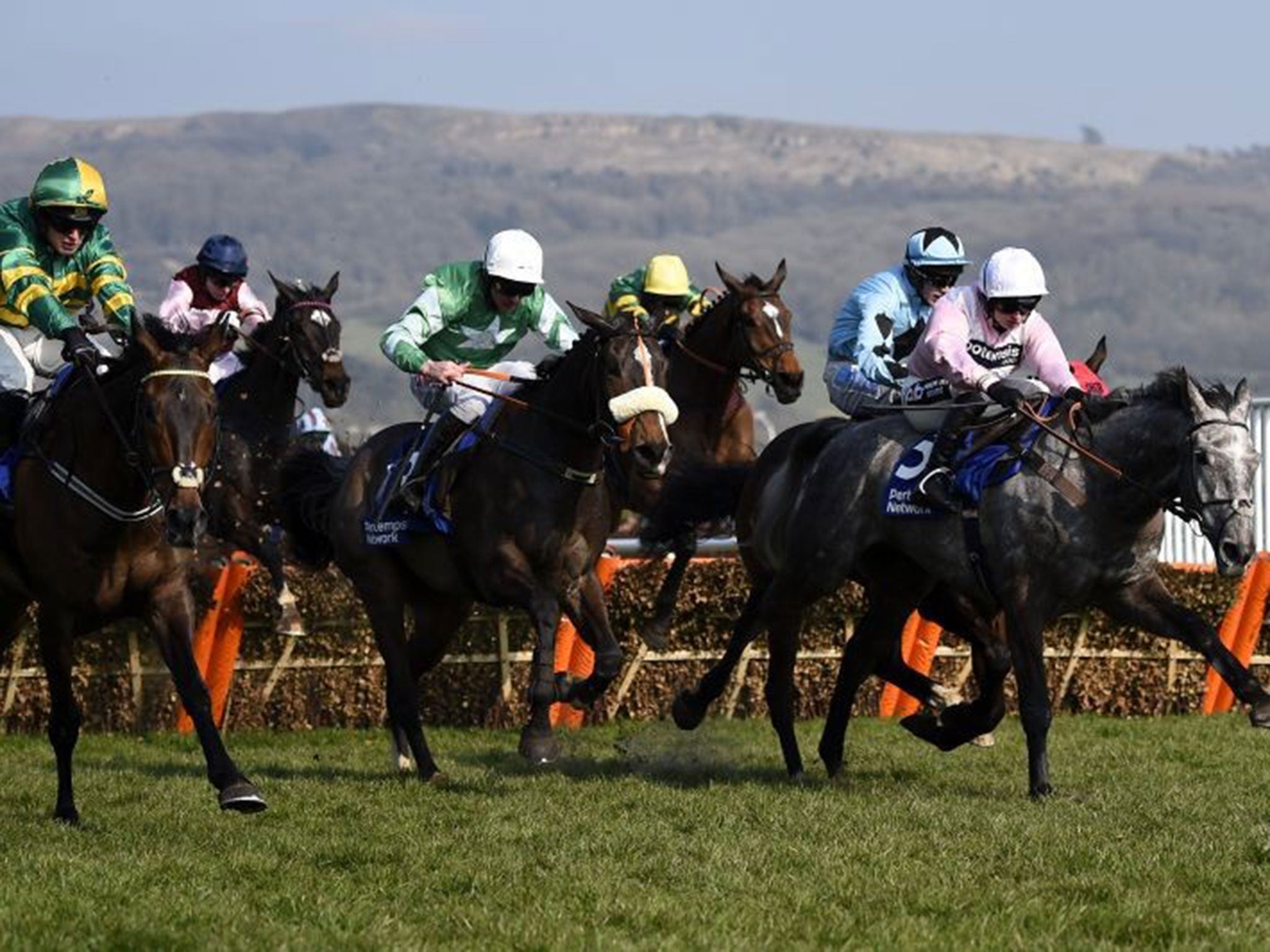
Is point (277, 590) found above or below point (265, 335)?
below

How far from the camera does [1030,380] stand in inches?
414

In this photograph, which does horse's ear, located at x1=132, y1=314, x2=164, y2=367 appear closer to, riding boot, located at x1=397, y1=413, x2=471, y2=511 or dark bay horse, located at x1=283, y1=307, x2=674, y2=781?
dark bay horse, located at x1=283, y1=307, x2=674, y2=781

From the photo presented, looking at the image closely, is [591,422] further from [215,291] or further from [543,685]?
[215,291]

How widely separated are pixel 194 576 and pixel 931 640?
4159 millimetres

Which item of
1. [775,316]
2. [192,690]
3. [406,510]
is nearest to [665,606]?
[775,316]

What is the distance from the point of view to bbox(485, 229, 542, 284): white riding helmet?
11883mm

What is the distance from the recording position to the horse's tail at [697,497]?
1246 centimetres

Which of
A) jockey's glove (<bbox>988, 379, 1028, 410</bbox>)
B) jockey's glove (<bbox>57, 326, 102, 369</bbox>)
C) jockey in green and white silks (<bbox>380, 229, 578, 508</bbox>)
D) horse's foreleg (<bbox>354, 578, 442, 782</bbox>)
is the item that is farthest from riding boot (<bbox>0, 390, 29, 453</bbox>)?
jockey's glove (<bbox>988, 379, 1028, 410</bbox>)

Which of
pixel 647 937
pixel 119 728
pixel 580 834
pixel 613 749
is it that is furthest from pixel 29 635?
pixel 647 937

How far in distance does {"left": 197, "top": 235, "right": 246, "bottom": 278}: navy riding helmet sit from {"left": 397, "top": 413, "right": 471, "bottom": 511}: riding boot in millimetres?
3153

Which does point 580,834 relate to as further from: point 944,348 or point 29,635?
point 29,635

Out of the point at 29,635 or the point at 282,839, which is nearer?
the point at 282,839

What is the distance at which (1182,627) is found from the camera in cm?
1021

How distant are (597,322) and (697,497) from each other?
1807mm
